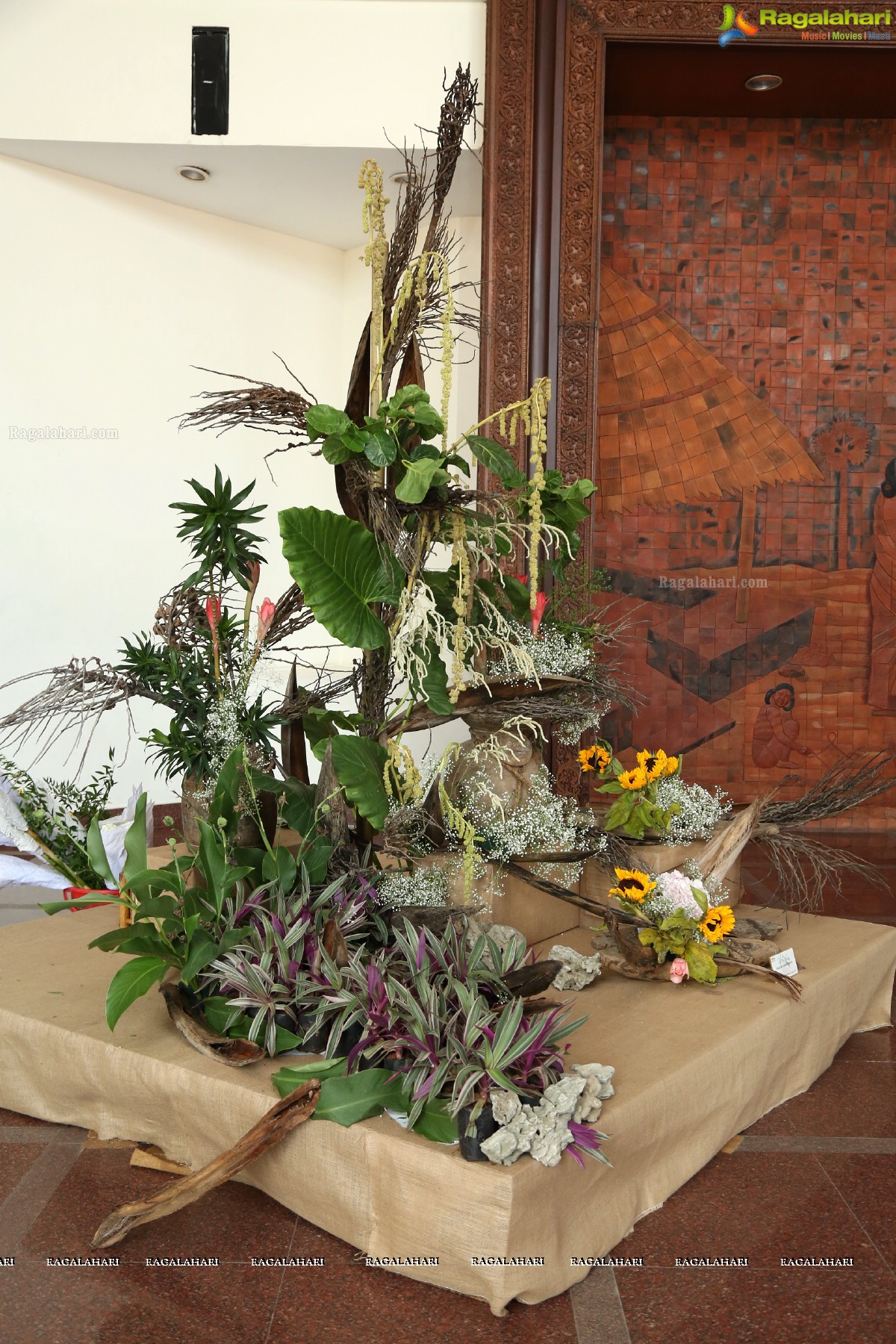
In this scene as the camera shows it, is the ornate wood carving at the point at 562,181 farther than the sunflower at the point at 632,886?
Yes

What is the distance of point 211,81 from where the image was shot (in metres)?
4.73

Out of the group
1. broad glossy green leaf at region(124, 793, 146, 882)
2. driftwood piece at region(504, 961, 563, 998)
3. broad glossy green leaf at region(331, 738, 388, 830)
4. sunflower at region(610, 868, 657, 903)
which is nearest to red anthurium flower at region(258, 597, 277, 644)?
broad glossy green leaf at region(331, 738, 388, 830)

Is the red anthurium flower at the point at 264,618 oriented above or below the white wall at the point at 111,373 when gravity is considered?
below

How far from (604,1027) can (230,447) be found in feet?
13.8

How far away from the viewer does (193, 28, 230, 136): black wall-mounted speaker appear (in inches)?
186

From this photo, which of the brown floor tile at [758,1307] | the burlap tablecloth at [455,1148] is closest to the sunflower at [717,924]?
the burlap tablecloth at [455,1148]

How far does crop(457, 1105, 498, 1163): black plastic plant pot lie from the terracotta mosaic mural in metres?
3.80

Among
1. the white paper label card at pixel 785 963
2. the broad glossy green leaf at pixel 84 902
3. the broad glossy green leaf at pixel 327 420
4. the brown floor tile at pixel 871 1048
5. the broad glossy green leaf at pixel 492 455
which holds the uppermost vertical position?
the broad glossy green leaf at pixel 327 420

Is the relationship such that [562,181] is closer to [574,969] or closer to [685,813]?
[685,813]

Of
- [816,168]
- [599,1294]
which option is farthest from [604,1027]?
[816,168]

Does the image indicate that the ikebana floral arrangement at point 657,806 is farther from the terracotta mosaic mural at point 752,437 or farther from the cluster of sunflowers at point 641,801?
the terracotta mosaic mural at point 752,437

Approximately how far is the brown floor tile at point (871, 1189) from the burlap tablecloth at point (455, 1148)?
201 mm

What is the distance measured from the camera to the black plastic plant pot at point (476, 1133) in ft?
5.46

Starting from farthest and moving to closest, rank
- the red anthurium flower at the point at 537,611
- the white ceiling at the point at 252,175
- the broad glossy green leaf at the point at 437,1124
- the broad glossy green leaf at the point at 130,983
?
the white ceiling at the point at 252,175 < the red anthurium flower at the point at 537,611 < the broad glossy green leaf at the point at 130,983 < the broad glossy green leaf at the point at 437,1124
